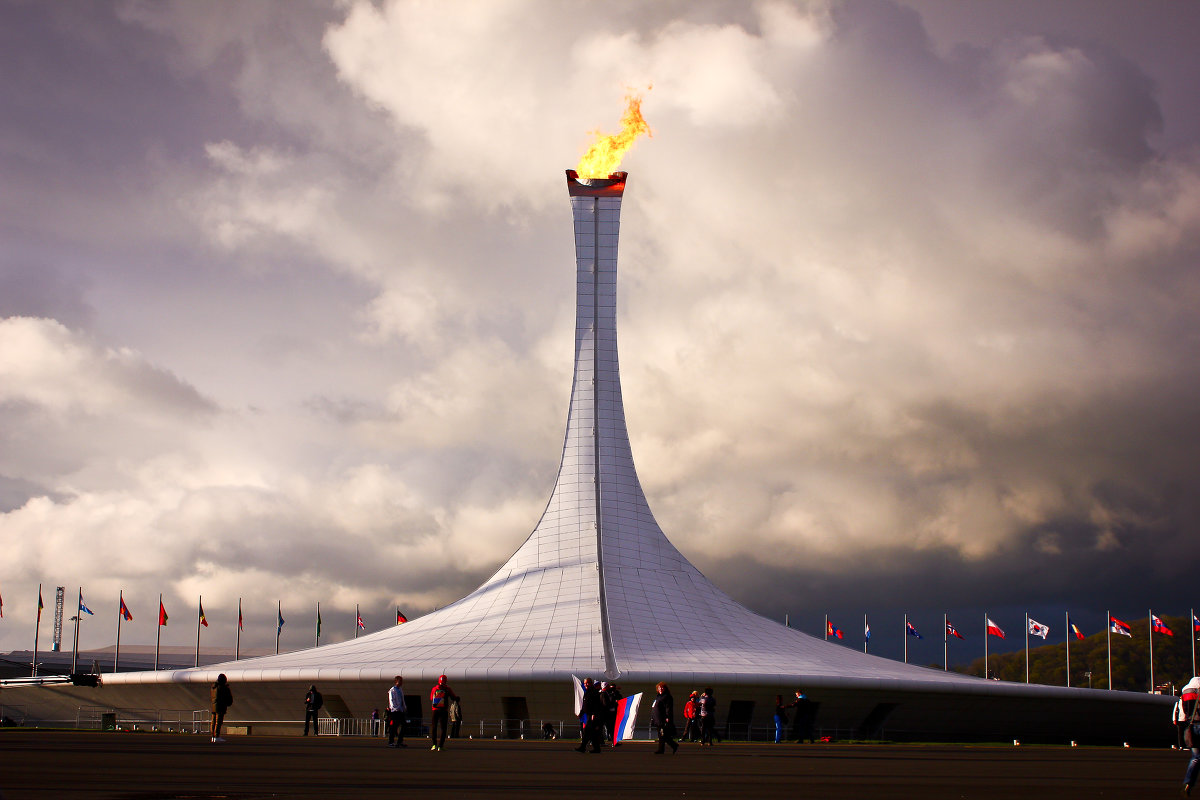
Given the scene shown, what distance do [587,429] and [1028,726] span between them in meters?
14.7

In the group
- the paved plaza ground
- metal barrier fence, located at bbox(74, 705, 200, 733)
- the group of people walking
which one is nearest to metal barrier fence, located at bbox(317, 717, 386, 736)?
metal barrier fence, located at bbox(74, 705, 200, 733)

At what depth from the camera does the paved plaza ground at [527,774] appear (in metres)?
9.00

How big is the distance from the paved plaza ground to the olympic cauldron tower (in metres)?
10.9

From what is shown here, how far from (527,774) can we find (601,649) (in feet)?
58.9

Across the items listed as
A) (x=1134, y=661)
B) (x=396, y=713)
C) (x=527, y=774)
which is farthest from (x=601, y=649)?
(x=1134, y=661)

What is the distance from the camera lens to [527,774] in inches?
447

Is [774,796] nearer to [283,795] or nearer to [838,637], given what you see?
[283,795]

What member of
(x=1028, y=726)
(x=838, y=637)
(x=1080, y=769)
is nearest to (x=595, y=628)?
(x=1028, y=726)

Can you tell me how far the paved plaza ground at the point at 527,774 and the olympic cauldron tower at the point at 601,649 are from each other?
10.9 m

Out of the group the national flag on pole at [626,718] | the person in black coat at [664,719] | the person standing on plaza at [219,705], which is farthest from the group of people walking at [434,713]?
the national flag on pole at [626,718]

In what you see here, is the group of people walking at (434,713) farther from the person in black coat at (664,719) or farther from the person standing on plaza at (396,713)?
the person in black coat at (664,719)

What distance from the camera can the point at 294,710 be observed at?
3125 centimetres

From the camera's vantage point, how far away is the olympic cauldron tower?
28062 mm

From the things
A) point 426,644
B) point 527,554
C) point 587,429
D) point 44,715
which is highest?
point 587,429
